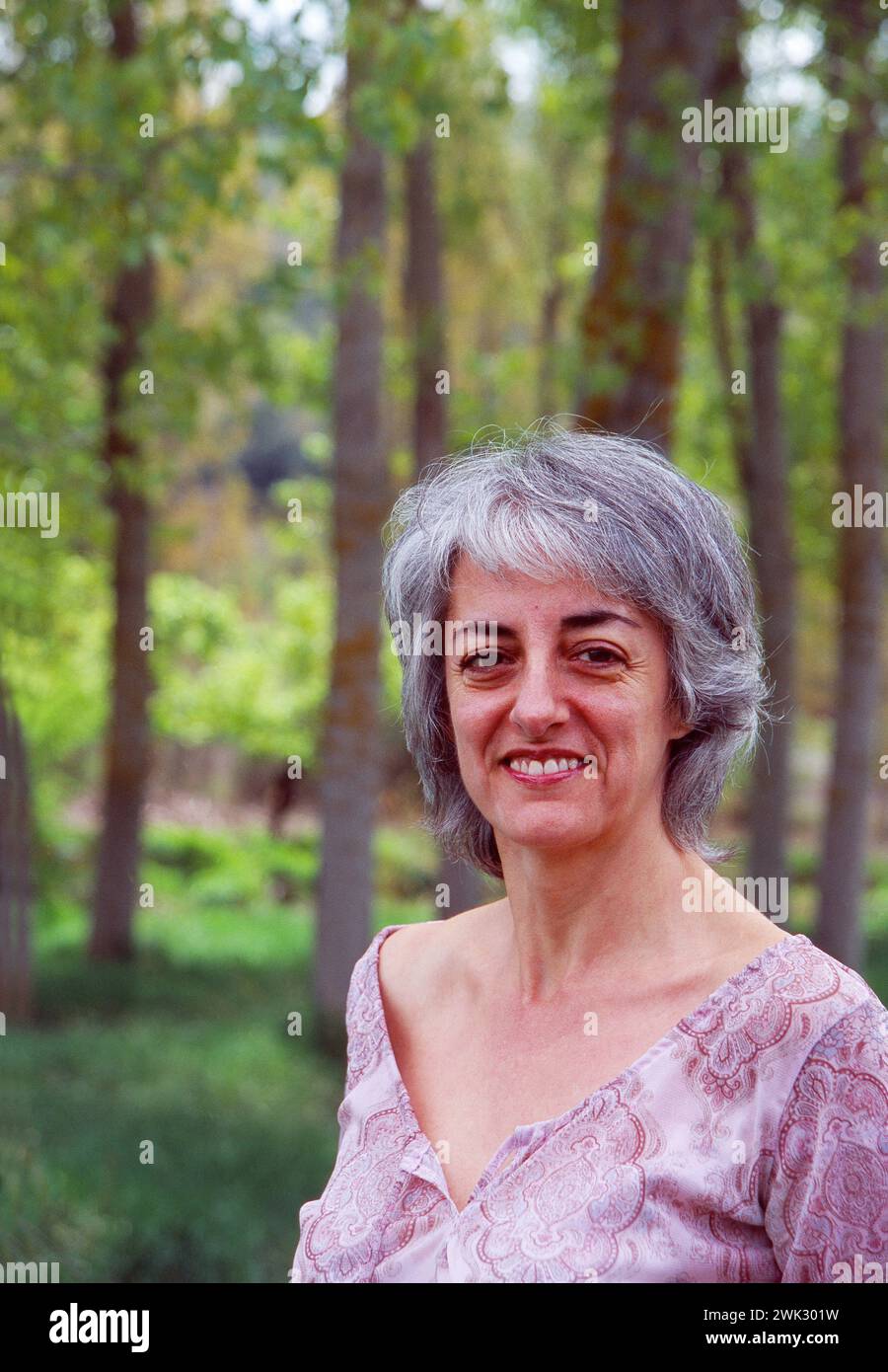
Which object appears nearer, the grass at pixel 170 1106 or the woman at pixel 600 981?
the woman at pixel 600 981

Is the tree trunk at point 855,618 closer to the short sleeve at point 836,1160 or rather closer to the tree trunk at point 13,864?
the tree trunk at point 13,864

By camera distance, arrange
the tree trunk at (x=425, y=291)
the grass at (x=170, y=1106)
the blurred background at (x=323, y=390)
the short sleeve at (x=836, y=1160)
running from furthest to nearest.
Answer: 1. the tree trunk at (x=425, y=291)
2. the blurred background at (x=323, y=390)
3. the grass at (x=170, y=1106)
4. the short sleeve at (x=836, y=1160)

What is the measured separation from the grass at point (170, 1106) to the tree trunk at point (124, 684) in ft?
1.92

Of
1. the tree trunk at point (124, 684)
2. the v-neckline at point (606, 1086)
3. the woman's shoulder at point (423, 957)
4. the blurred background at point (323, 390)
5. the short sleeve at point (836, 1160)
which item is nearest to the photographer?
the short sleeve at point (836, 1160)

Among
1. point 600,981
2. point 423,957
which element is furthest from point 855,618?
point 600,981

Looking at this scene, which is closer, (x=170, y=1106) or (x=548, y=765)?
(x=548, y=765)

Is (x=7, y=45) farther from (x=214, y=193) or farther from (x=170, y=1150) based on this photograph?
(x=170, y=1150)

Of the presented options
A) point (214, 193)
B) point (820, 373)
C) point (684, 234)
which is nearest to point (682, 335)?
point (684, 234)

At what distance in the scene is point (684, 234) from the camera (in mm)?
5957

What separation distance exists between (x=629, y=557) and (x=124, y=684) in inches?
354

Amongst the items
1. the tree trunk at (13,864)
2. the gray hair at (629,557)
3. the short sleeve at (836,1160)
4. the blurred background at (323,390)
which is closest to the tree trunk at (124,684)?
the blurred background at (323,390)

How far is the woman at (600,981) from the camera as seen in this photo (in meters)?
1.80

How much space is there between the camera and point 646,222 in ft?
19.3

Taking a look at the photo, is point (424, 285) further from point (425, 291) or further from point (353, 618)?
point (353, 618)
